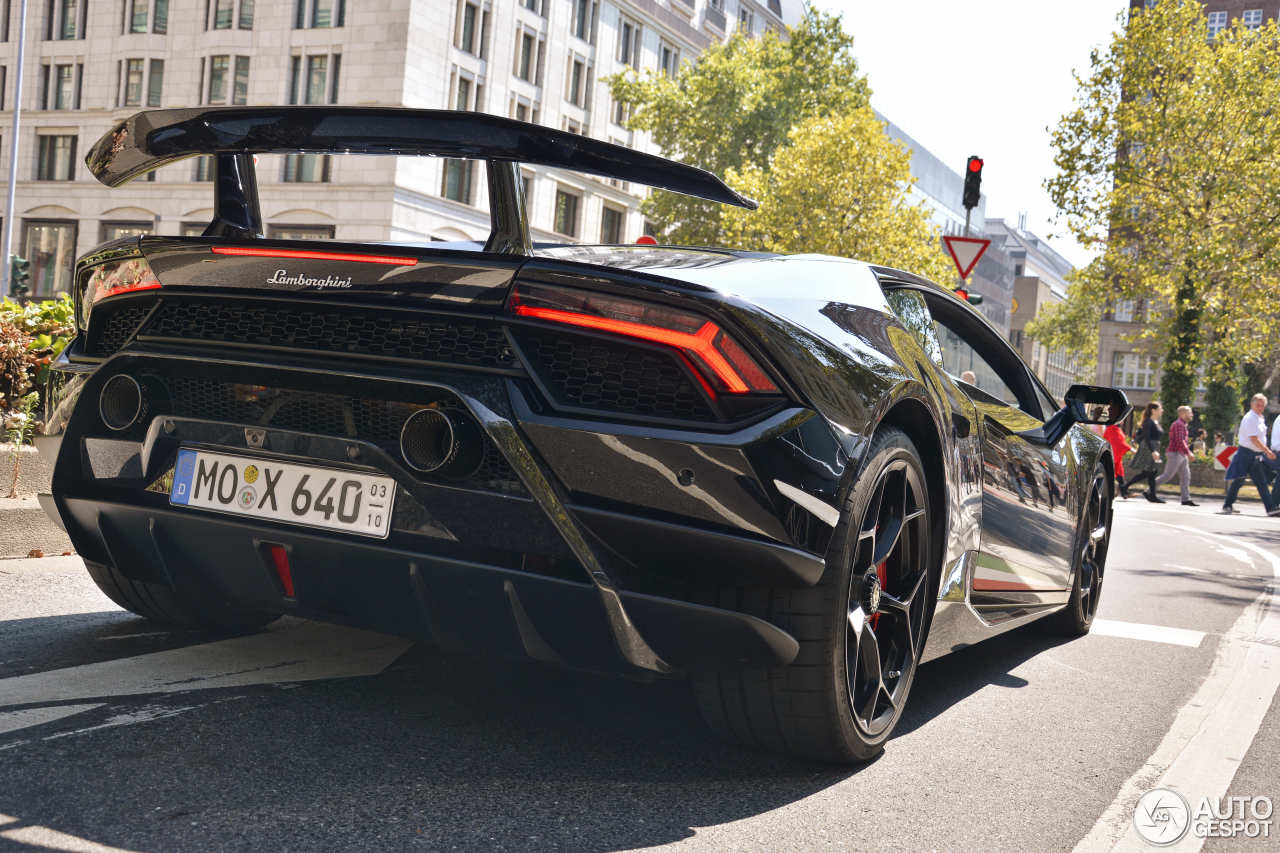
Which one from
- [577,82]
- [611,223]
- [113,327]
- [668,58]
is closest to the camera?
[113,327]

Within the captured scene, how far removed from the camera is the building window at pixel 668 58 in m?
54.2

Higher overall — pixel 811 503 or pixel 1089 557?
pixel 811 503

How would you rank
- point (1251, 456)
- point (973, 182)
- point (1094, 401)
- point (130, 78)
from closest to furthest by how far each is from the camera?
point (1094, 401) < point (973, 182) < point (1251, 456) < point (130, 78)

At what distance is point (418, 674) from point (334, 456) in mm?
1094

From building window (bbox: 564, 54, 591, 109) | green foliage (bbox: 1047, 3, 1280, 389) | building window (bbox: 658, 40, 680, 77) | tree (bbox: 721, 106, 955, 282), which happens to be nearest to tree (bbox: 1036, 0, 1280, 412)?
green foliage (bbox: 1047, 3, 1280, 389)

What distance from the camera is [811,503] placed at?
104 inches

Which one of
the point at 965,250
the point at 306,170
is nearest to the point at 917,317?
the point at 965,250

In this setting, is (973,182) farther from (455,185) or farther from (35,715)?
(455,185)

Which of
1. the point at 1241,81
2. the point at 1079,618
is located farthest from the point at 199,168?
the point at 1079,618

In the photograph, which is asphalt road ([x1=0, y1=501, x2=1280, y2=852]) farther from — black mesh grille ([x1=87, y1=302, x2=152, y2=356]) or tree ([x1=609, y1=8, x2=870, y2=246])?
tree ([x1=609, y1=8, x2=870, y2=246])

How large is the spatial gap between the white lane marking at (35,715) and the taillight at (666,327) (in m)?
1.44

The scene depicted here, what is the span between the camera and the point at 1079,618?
18.5 ft

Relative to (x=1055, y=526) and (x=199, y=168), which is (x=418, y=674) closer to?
(x=1055, y=526)

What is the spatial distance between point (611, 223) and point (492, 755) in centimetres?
4732
